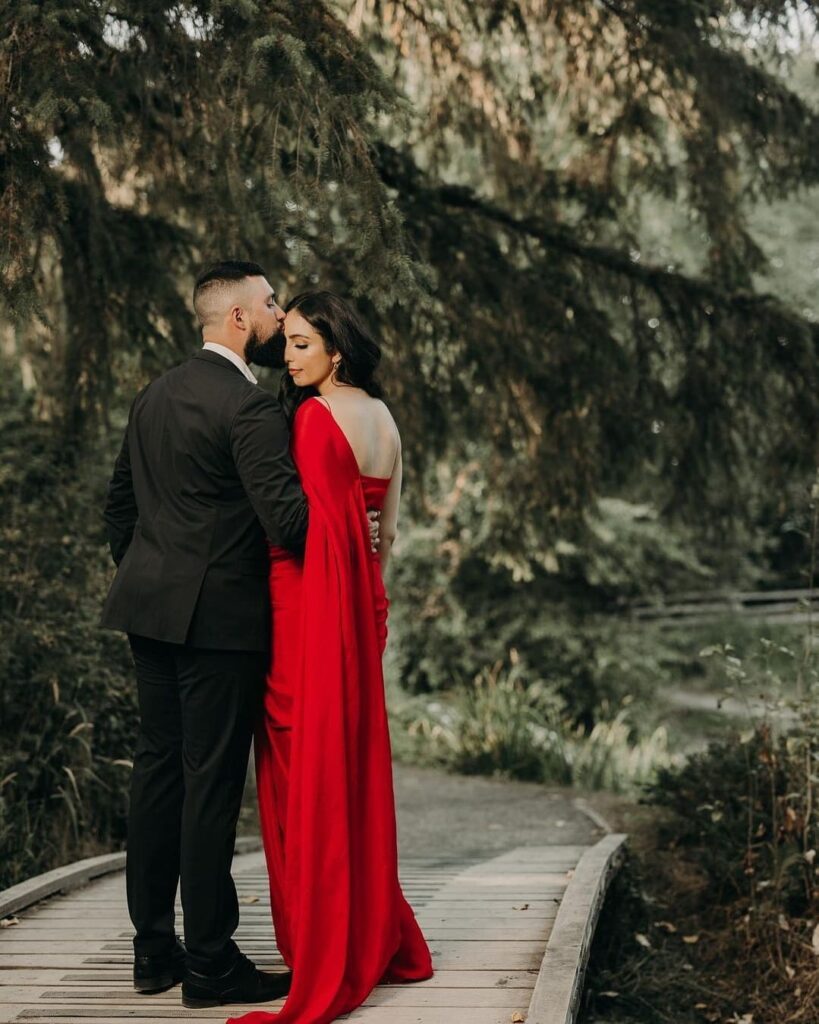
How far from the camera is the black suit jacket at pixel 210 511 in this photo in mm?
3342

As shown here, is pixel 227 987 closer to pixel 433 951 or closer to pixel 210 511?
pixel 433 951

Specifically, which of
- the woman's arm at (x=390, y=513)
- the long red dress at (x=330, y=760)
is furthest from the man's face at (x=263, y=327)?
the woman's arm at (x=390, y=513)

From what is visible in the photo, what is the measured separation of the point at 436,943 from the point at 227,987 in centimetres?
85

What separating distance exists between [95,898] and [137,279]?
3.09m

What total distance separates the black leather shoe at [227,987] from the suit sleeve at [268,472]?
1.23 meters

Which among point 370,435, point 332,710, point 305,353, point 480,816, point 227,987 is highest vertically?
point 305,353

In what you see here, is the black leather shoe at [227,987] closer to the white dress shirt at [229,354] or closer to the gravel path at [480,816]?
the white dress shirt at [229,354]

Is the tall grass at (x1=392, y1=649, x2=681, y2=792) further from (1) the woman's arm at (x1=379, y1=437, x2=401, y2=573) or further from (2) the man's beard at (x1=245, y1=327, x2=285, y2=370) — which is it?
(2) the man's beard at (x1=245, y1=327, x2=285, y2=370)

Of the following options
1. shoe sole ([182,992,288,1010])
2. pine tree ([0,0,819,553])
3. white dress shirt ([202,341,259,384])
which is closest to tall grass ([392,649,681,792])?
pine tree ([0,0,819,553])

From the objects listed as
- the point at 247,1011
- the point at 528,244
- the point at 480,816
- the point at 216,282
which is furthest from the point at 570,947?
the point at 480,816

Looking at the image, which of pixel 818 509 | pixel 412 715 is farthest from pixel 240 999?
pixel 412 715

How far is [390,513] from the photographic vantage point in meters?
3.82

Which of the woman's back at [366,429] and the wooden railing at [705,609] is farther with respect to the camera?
the wooden railing at [705,609]

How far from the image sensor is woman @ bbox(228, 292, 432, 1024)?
11.2ft
